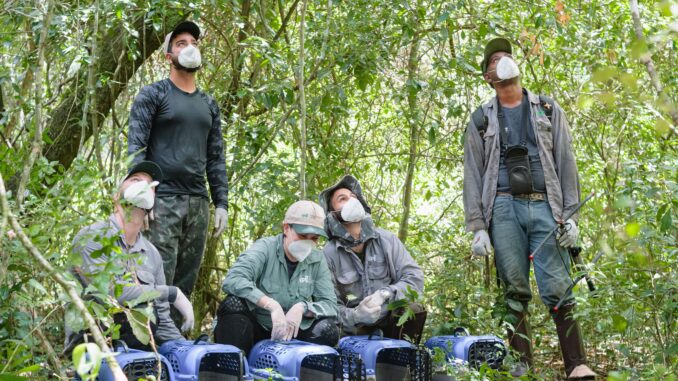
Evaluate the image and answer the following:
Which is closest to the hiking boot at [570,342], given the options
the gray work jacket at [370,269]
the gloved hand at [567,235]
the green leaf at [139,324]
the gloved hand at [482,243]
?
the gloved hand at [567,235]

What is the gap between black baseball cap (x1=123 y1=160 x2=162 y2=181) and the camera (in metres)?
4.46

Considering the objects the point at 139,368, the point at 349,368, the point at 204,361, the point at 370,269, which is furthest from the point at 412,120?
the point at 139,368

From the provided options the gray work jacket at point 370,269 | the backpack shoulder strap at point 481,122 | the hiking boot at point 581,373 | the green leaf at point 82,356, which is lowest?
the hiking boot at point 581,373

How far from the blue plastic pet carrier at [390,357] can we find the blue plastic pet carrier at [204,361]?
637 millimetres

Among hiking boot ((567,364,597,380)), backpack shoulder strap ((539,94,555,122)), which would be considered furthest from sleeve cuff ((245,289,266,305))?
backpack shoulder strap ((539,94,555,122))

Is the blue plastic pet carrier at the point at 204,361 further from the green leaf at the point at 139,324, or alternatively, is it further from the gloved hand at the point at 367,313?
the green leaf at the point at 139,324

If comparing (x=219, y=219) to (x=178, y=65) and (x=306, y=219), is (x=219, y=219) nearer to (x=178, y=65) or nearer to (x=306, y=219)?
(x=306, y=219)

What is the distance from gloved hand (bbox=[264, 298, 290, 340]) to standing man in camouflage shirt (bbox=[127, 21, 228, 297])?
75 centimetres

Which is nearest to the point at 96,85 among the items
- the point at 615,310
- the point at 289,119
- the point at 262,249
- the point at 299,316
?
the point at 289,119

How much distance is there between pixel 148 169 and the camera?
4.55 metres

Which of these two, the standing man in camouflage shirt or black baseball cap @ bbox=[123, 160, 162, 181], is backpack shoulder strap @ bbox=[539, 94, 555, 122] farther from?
black baseball cap @ bbox=[123, 160, 162, 181]

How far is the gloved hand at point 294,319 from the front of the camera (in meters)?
4.57

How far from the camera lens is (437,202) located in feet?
30.8

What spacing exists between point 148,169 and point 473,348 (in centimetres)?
189
